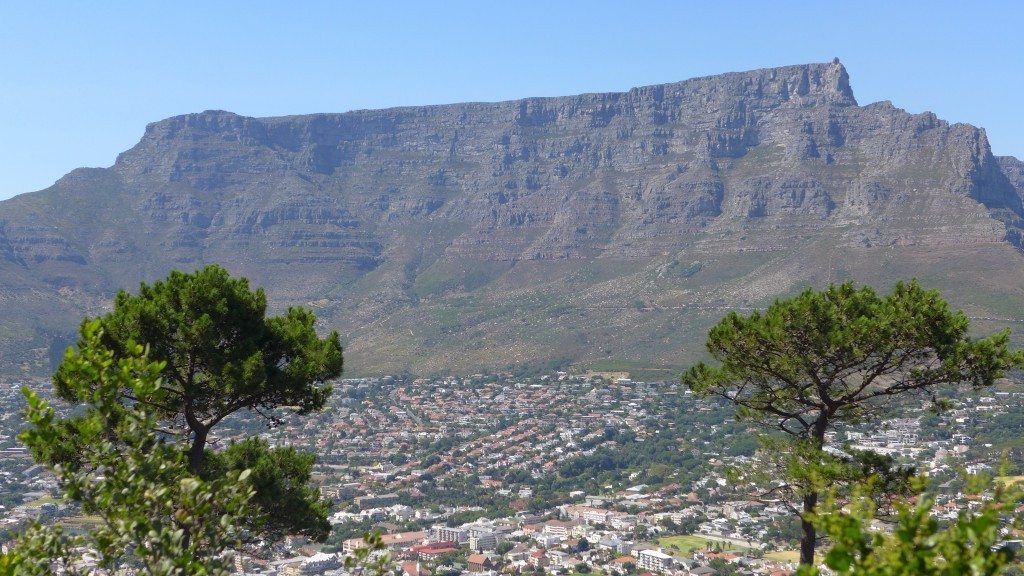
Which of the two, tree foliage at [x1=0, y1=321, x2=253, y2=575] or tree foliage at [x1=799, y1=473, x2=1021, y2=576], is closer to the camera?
tree foliage at [x1=799, y1=473, x2=1021, y2=576]

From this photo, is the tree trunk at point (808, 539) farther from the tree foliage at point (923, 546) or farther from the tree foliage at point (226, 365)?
the tree foliage at point (923, 546)

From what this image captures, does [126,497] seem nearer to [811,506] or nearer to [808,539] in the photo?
[811,506]

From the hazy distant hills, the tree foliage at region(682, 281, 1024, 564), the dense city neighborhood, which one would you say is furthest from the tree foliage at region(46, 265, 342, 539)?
the hazy distant hills

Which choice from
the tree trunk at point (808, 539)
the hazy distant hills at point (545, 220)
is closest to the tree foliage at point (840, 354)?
the tree trunk at point (808, 539)

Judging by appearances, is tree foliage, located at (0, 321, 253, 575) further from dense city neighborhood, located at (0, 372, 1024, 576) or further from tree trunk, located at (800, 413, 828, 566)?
dense city neighborhood, located at (0, 372, 1024, 576)

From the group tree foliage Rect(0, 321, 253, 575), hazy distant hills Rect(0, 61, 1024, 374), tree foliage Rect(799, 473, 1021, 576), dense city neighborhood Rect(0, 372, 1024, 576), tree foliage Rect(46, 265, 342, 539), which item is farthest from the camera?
hazy distant hills Rect(0, 61, 1024, 374)

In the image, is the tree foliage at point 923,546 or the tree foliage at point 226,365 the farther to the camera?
the tree foliage at point 226,365

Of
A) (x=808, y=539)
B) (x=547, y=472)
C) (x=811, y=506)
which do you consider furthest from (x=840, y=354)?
(x=547, y=472)
